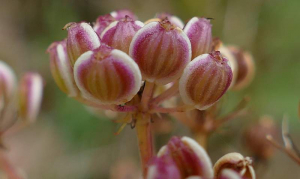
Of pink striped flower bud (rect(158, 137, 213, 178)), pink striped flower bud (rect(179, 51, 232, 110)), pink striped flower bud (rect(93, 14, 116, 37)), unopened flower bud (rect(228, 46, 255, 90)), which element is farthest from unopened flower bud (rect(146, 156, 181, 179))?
unopened flower bud (rect(228, 46, 255, 90))

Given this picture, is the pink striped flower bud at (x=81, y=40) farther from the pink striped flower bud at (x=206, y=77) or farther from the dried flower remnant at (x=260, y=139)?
the dried flower remnant at (x=260, y=139)

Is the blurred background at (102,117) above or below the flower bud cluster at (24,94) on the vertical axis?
below

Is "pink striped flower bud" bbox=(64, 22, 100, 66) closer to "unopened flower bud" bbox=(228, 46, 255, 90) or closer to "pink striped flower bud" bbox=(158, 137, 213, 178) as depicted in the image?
"pink striped flower bud" bbox=(158, 137, 213, 178)

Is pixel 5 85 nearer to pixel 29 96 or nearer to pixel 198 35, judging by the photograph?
pixel 29 96

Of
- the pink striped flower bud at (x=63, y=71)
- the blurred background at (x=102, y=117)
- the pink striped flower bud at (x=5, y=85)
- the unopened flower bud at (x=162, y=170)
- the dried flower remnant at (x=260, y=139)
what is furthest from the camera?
the blurred background at (x=102, y=117)

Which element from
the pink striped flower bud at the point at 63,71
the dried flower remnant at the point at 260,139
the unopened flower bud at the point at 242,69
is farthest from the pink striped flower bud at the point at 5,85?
the dried flower remnant at the point at 260,139

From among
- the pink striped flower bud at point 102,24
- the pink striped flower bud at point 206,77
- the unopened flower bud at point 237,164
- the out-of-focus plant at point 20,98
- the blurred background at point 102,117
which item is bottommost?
the blurred background at point 102,117

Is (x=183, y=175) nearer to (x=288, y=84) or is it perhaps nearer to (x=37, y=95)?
(x=37, y=95)

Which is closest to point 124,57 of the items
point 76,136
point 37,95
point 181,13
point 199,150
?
point 199,150
